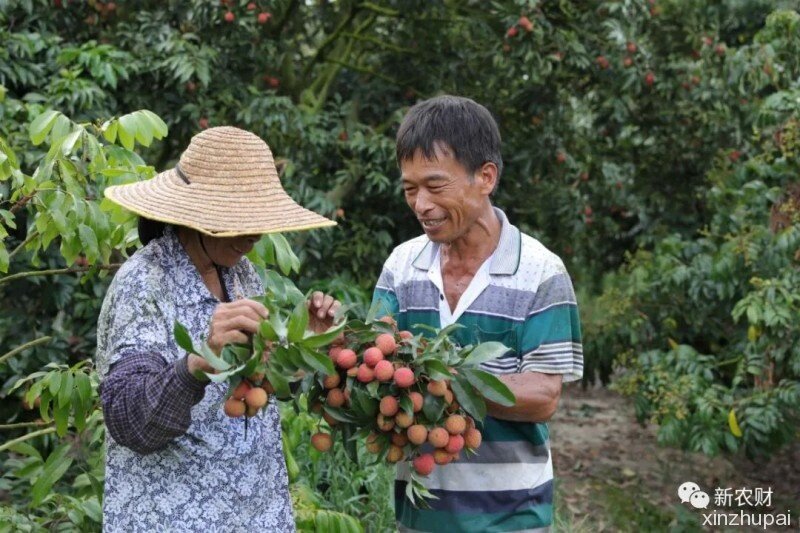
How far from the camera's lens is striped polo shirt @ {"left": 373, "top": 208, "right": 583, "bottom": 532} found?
7.55 feet

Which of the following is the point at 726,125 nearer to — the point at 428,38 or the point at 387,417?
the point at 428,38

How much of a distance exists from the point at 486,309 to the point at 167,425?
2.48 feet

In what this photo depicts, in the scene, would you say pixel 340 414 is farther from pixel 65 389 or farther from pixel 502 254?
pixel 65 389

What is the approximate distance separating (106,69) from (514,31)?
198cm

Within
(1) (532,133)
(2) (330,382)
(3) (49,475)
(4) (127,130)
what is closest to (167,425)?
(2) (330,382)

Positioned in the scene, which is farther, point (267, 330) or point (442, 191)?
point (442, 191)

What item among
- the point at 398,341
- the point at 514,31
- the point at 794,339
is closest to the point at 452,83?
the point at 514,31

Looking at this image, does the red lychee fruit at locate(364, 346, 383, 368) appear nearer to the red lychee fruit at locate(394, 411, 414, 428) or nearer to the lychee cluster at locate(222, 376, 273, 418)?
the red lychee fruit at locate(394, 411, 414, 428)

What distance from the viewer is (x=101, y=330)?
2.05 metres

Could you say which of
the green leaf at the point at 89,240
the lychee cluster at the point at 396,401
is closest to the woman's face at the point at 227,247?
the lychee cluster at the point at 396,401

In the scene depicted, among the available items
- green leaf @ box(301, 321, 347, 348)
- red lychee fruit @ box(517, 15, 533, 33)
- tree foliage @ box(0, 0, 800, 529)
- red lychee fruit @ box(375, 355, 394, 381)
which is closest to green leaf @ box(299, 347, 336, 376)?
green leaf @ box(301, 321, 347, 348)

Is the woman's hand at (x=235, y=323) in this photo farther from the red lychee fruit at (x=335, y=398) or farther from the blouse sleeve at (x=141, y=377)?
the red lychee fruit at (x=335, y=398)

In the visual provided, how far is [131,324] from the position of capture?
1.98m

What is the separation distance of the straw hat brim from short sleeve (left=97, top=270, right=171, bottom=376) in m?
0.14
